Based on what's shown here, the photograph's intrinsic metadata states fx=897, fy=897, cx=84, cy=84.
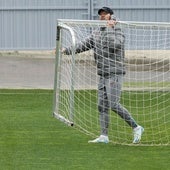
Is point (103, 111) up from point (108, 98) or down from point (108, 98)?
down

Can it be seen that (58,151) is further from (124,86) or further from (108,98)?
(124,86)

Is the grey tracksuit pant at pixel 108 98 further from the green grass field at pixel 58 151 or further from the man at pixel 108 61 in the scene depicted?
the green grass field at pixel 58 151

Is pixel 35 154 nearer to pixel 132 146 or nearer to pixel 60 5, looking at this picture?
pixel 132 146

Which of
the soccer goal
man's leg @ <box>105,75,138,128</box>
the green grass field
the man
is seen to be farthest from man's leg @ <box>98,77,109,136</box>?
the soccer goal

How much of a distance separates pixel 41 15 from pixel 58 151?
50.3 feet

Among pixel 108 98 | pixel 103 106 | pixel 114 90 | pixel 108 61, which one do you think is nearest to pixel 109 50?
pixel 108 61

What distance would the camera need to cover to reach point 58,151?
11.6m

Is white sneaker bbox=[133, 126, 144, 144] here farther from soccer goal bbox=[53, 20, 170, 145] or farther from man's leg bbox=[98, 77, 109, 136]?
man's leg bbox=[98, 77, 109, 136]

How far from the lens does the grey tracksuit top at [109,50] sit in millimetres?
11875

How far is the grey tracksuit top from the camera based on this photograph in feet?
39.0

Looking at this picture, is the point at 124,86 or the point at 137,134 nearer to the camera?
the point at 137,134

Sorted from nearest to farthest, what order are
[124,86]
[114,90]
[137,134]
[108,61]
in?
[108,61] < [114,90] < [137,134] < [124,86]

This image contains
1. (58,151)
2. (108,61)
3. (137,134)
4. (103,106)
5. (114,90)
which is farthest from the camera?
(137,134)

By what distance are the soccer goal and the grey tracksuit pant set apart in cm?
42
